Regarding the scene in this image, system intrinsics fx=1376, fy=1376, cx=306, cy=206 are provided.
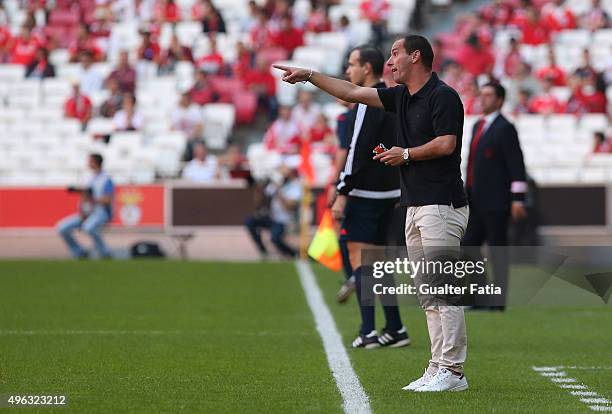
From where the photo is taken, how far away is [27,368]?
861 cm

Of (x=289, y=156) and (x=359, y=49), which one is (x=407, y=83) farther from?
(x=289, y=156)

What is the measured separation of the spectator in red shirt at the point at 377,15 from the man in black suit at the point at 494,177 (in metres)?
13.5

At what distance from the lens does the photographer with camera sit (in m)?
21.4

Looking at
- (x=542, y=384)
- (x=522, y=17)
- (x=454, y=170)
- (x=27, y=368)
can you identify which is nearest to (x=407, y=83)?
(x=454, y=170)

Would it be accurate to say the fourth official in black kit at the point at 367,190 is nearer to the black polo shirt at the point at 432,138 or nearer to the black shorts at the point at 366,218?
the black shorts at the point at 366,218

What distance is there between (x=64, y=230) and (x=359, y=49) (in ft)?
41.5

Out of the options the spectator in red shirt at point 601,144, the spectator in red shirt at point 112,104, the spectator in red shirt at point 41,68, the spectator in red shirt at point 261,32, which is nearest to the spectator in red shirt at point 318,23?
the spectator in red shirt at point 261,32

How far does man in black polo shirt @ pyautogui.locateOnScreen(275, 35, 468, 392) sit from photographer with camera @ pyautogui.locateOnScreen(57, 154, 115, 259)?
45.9 ft

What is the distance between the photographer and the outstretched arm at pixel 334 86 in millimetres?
7762

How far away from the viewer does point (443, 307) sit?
298 inches

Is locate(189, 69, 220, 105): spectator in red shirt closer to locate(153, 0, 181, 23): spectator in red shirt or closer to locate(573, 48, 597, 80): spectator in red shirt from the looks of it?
locate(153, 0, 181, 23): spectator in red shirt

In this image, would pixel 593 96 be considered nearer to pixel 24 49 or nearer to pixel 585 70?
pixel 585 70

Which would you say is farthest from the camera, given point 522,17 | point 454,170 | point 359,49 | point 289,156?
point 522,17

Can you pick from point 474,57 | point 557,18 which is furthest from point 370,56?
point 557,18
